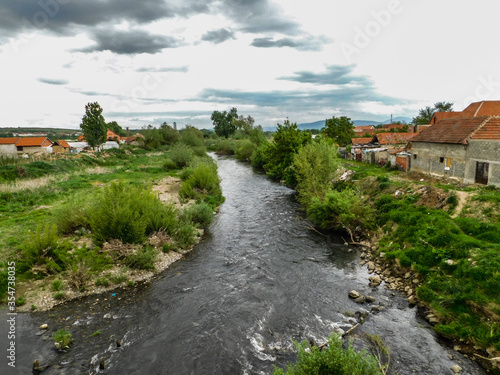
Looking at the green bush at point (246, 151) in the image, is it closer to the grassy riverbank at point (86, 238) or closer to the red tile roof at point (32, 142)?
the red tile roof at point (32, 142)

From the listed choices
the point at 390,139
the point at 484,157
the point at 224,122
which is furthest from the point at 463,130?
the point at 224,122

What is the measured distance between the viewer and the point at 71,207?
17.3 m

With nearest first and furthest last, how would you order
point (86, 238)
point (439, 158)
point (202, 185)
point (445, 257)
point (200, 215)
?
point (445, 257) → point (86, 238) → point (200, 215) → point (439, 158) → point (202, 185)

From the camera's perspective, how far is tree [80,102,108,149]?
54.6 metres

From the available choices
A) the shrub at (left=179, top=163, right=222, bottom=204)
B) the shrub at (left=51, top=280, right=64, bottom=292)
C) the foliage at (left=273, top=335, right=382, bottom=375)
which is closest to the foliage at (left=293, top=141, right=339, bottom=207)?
the shrub at (left=179, top=163, right=222, bottom=204)

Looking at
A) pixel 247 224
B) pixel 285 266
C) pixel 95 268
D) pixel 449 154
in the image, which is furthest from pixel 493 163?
pixel 95 268

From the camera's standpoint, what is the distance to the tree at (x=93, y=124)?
54.6 meters

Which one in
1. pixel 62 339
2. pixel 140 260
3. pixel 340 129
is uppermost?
pixel 340 129

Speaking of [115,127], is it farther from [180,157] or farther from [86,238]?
[86,238]

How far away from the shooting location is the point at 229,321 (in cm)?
1104

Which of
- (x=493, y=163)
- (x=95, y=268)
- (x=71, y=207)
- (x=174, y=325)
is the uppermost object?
(x=493, y=163)

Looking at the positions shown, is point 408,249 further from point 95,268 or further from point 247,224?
point 95,268

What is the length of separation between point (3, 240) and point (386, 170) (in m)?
32.0

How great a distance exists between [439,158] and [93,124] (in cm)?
5675
